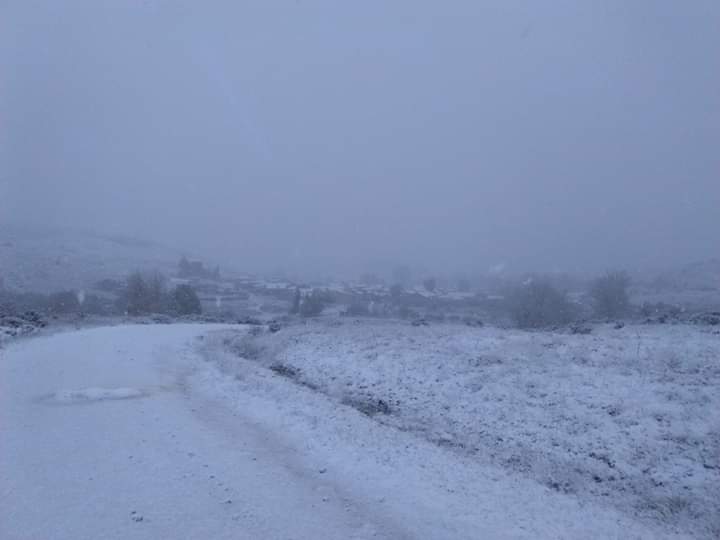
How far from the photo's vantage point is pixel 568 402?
14445mm

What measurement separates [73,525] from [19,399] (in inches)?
361

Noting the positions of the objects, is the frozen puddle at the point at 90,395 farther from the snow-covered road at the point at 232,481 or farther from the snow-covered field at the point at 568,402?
the snow-covered field at the point at 568,402

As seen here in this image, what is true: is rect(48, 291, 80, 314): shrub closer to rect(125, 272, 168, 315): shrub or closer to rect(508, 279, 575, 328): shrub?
rect(125, 272, 168, 315): shrub

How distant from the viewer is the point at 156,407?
50.5ft

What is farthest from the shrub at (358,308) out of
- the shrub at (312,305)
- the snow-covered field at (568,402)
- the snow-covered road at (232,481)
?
the snow-covered road at (232,481)

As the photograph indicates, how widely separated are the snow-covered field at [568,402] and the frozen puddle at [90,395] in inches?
143

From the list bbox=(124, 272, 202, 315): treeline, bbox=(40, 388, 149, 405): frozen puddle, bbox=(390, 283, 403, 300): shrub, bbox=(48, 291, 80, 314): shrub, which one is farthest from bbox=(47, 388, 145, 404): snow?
bbox=(390, 283, 403, 300): shrub

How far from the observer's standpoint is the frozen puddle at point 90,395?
15798mm

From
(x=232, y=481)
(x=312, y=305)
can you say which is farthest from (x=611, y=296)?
(x=232, y=481)

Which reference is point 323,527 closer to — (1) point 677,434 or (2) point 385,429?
(2) point 385,429

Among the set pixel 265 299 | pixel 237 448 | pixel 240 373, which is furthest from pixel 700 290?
pixel 237 448

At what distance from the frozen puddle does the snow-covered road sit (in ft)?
0.26

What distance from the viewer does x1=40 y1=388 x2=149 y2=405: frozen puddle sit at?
51.8 feet

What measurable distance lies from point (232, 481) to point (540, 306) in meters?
54.0
